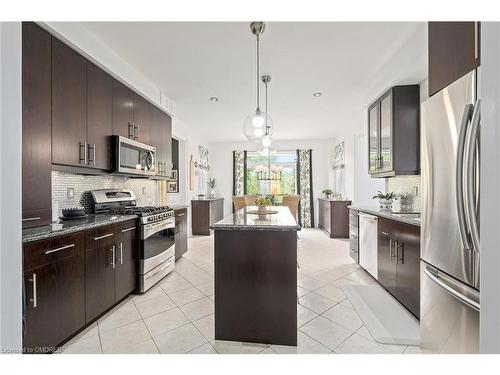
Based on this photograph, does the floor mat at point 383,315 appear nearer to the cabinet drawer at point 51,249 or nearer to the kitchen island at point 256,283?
the kitchen island at point 256,283

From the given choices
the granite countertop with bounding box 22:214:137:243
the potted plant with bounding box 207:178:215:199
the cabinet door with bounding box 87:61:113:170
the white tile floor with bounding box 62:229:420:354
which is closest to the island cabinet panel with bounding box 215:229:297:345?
the white tile floor with bounding box 62:229:420:354

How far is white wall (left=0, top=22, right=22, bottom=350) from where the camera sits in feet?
1.85

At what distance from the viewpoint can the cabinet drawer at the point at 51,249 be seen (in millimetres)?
1494

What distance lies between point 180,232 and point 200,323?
6.38 ft

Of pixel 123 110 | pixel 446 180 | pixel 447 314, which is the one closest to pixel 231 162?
pixel 123 110

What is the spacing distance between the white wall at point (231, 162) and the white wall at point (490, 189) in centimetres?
680

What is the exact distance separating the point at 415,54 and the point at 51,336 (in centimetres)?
379

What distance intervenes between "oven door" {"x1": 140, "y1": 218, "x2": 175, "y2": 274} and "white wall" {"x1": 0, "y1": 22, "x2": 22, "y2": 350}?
7.02 feet

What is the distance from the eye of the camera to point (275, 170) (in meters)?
7.67

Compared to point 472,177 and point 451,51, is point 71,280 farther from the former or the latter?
point 451,51
